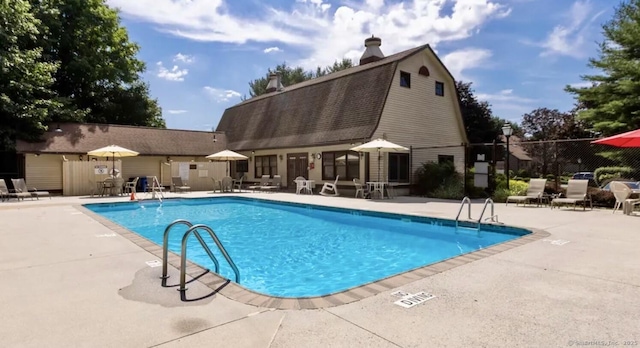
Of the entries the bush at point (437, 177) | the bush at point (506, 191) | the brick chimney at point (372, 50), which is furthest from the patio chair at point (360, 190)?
the brick chimney at point (372, 50)

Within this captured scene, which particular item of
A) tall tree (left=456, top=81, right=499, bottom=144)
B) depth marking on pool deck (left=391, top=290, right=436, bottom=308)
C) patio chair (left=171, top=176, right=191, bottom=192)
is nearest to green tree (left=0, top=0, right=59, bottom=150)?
patio chair (left=171, top=176, right=191, bottom=192)

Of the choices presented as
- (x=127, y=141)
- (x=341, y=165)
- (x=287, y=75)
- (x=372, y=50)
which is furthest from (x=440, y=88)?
(x=287, y=75)

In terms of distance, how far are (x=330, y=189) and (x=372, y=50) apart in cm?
916

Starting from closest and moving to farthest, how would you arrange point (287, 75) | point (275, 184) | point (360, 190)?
1. point (360, 190)
2. point (275, 184)
3. point (287, 75)

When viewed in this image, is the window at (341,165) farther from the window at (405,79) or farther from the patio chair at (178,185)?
the patio chair at (178,185)

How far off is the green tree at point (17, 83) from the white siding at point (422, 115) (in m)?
16.4

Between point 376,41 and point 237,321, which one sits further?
point 376,41

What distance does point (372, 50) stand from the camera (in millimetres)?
21062

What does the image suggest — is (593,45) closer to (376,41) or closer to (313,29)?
(376,41)

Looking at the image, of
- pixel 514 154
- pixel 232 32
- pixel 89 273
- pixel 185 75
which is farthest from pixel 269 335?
pixel 514 154

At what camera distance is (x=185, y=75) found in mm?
27938

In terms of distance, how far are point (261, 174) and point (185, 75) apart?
11491 mm

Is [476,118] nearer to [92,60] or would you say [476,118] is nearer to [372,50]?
[372,50]

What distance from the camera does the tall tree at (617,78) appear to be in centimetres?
1566
